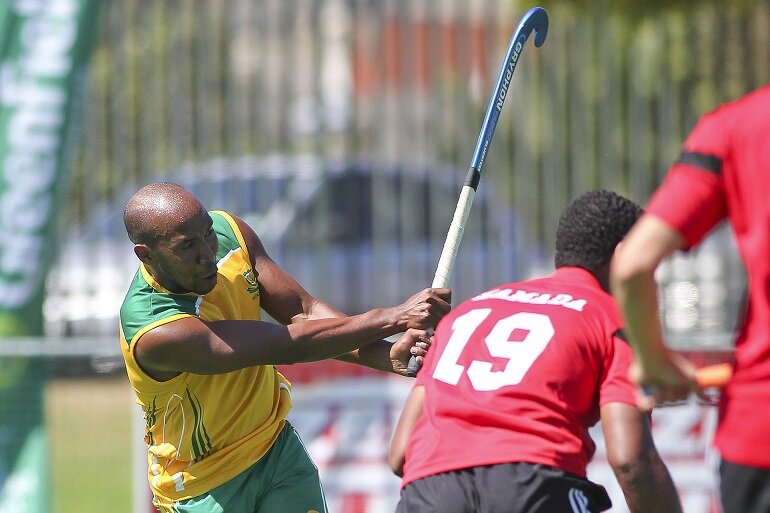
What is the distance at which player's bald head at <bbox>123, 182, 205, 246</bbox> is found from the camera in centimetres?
457

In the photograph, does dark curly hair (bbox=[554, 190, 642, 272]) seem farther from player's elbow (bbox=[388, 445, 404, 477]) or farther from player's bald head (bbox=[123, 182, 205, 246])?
player's bald head (bbox=[123, 182, 205, 246])

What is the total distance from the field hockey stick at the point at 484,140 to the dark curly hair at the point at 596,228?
743mm

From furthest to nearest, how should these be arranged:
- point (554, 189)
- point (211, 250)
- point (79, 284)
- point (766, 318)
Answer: point (554, 189)
point (79, 284)
point (211, 250)
point (766, 318)

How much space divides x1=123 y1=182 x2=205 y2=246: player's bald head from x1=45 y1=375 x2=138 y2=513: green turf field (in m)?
3.18

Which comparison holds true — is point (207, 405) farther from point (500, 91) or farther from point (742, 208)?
point (742, 208)

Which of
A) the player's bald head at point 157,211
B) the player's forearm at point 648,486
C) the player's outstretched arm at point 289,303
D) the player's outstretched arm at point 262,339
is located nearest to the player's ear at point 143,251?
the player's bald head at point 157,211

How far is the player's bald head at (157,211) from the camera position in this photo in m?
4.57

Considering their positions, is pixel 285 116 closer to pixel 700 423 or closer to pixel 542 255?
pixel 542 255

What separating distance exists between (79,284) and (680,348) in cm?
406

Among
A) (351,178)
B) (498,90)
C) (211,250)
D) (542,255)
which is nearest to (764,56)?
(542,255)

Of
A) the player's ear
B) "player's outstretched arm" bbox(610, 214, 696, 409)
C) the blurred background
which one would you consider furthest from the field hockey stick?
the blurred background

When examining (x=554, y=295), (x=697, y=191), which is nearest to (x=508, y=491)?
(x=554, y=295)

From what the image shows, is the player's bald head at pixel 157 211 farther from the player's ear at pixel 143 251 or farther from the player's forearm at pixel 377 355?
the player's forearm at pixel 377 355

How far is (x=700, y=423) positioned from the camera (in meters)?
7.23
